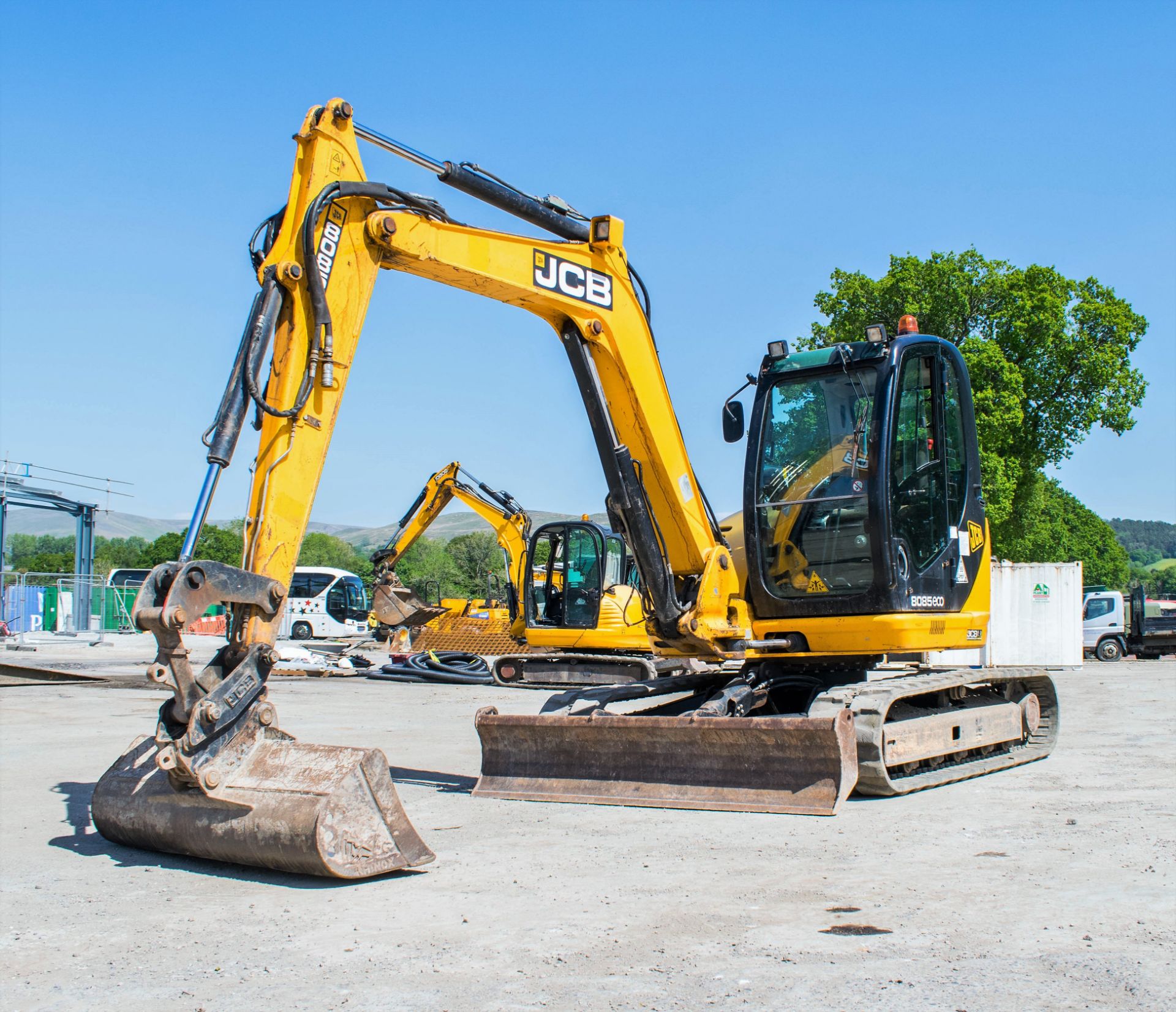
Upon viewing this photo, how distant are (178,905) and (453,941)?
1444 millimetres

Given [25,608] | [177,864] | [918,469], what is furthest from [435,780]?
[25,608]

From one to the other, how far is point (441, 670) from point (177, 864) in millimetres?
14646

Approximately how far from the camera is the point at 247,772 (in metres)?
5.71

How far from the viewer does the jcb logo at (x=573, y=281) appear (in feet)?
26.4

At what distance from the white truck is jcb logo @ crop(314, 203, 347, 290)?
2751cm

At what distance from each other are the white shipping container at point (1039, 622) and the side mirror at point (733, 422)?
16.8 metres

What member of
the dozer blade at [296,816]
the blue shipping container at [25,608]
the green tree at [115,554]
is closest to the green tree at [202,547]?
the green tree at [115,554]

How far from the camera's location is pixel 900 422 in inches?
326

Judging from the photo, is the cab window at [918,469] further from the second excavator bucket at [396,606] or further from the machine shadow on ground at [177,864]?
the second excavator bucket at [396,606]

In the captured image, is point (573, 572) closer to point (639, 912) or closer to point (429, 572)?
point (639, 912)

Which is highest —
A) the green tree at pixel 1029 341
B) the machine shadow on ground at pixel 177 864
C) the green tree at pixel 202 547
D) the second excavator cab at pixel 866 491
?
the green tree at pixel 1029 341

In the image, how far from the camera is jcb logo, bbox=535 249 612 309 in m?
8.04

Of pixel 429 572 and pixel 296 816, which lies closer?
pixel 296 816

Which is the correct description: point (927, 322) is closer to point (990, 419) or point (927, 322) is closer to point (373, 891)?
point (990, 419)
